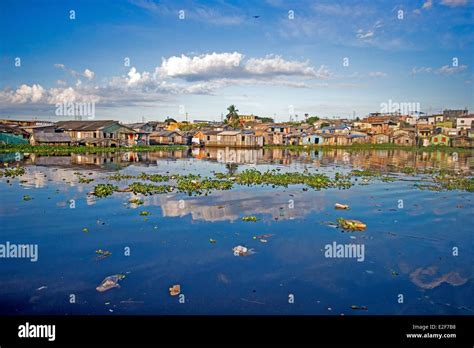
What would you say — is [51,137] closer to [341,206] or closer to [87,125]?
[87,125]

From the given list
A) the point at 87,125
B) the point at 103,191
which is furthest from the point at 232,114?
the point at 103,191

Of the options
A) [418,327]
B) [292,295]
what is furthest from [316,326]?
[418,327]

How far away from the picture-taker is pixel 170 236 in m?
12.1

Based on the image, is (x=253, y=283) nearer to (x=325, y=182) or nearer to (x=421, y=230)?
(x=421, y=230)

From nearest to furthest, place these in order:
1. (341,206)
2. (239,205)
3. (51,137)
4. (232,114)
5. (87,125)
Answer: (341,206), (239,205), (51,137), (87,125), (232,114)

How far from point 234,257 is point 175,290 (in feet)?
8.10

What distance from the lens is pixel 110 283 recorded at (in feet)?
28.1

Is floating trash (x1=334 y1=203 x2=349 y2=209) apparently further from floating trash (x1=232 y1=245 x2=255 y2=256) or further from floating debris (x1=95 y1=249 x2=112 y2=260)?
floating debris (x1=95 y1=249 x2=112 y2=260)


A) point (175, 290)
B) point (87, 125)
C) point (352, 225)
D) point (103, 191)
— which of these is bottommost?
point (175, 290)

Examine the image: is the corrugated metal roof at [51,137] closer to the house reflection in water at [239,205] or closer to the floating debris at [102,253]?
the house reflection in water at [239,205]

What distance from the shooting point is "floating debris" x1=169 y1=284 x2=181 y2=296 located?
8180mm

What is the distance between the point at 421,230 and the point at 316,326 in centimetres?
793

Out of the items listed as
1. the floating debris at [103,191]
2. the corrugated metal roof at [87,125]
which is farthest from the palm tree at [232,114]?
the floating debris at [103,191]

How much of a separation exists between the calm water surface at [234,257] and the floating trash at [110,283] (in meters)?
0.16
